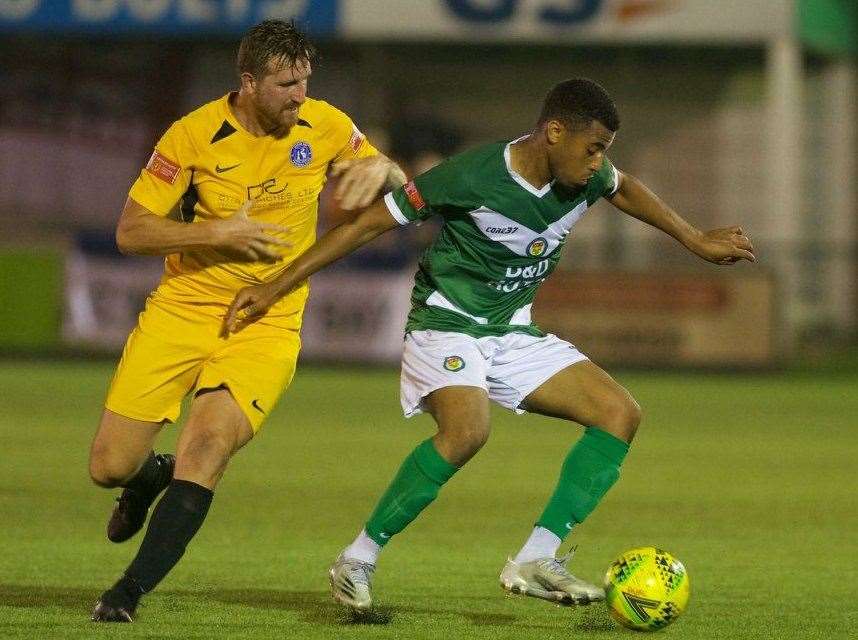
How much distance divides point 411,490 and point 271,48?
1.71 metres

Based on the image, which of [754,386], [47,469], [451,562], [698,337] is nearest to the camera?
[451,562]

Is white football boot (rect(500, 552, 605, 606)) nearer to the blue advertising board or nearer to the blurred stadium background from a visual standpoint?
the blurred stadium background

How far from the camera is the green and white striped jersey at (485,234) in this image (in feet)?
20.9

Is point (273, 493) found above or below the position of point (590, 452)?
below

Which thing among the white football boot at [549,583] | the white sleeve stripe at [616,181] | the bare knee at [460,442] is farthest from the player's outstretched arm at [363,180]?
the white football boot at [549,583]

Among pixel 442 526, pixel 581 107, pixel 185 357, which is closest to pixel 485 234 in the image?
pixel 581 107

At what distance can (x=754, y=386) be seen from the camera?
1795 centimetres

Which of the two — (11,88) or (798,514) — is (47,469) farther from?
(11,88)

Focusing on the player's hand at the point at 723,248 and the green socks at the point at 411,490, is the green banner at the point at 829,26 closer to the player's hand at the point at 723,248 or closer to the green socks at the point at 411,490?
the player's hand at the point at 723,248

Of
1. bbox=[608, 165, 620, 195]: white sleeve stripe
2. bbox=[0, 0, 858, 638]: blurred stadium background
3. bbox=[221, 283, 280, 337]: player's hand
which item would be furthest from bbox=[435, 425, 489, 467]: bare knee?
bbox=[0, 0, 858, 638]: blurred stadium background

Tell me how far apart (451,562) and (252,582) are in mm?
1033

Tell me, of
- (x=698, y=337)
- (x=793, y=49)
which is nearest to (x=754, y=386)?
(x=698, y=337)

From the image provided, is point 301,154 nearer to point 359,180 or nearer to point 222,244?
point 359,180

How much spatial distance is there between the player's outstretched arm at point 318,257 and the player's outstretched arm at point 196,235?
0.10 meters
